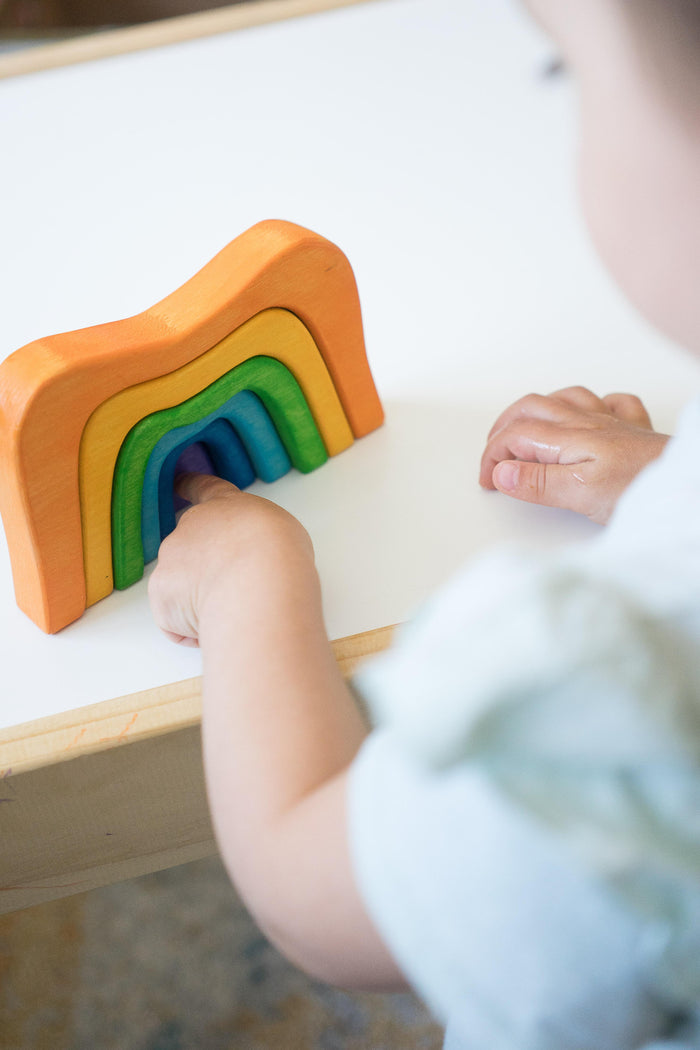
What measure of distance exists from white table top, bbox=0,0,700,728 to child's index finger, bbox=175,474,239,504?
4cm

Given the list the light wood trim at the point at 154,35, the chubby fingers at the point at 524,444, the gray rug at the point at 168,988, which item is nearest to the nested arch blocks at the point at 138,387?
the chubby fingers at the point at 524,444

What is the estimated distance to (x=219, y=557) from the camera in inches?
19.0

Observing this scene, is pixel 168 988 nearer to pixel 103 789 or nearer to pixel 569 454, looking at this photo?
pixel 103 789

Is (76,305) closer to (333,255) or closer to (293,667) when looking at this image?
(333,255)

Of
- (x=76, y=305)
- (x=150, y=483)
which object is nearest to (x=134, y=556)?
(x=150, y=483)

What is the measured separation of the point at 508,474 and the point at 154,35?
2.56 feet

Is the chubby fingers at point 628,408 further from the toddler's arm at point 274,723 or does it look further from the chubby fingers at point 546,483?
the toddler's arm at point 274,723

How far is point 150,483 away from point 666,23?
34cm

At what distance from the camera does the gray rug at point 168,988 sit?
80cm

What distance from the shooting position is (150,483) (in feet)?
1.72

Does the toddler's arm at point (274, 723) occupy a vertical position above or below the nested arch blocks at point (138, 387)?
below

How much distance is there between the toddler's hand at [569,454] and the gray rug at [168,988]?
0.52 metres

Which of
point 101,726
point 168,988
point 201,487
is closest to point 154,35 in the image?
point 201,487

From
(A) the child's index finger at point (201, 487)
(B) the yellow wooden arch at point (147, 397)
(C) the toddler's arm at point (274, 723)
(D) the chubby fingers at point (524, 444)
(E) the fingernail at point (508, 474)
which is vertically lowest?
(C) the toddler's arm at point (274, 723)
